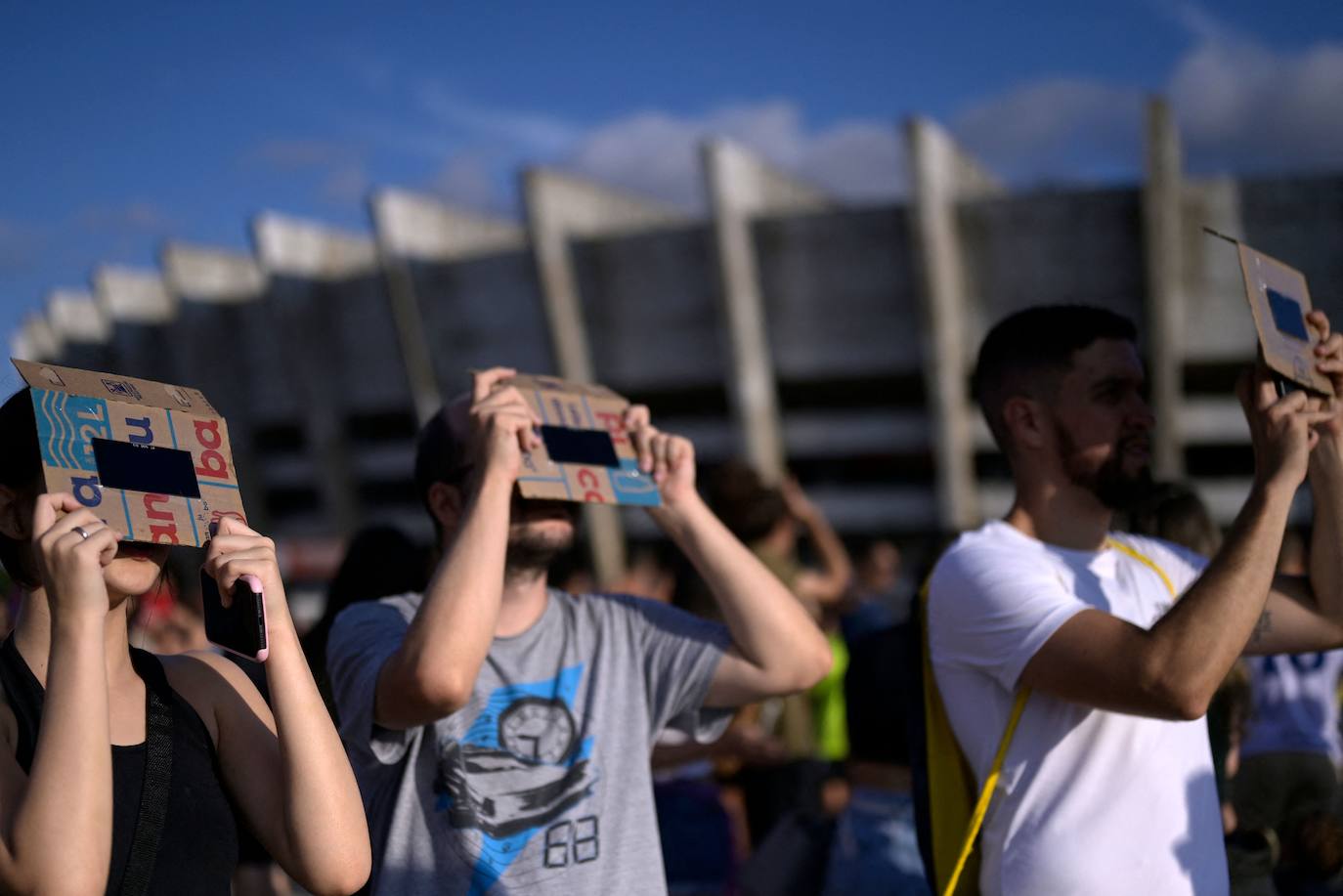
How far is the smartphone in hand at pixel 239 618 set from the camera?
64.8 inches

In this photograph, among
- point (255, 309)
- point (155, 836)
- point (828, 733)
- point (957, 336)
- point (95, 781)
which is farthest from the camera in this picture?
point (255, 309)

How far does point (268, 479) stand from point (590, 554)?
11612mm

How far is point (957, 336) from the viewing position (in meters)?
18.2

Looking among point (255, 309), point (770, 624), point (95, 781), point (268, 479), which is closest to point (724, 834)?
point (770, 624)

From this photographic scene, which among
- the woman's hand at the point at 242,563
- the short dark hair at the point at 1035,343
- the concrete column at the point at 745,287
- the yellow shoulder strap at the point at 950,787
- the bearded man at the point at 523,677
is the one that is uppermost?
the concrete column at the point at 745,287

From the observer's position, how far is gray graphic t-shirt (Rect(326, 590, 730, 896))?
87.3 inches

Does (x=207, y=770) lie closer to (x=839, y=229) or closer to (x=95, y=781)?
(x=95, y=781)

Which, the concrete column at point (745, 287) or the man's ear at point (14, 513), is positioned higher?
the concrete column at point (745, 287)

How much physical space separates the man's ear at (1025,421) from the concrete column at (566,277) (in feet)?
55.6

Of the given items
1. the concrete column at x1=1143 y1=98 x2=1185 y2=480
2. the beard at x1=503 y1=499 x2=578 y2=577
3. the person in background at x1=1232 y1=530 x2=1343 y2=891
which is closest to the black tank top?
the beard at x1=503 y1=499 x2=578 y2=577

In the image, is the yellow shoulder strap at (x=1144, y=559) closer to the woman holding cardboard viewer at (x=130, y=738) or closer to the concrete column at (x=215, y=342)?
the woman holding cardboard viewer at (x=130, y=738)

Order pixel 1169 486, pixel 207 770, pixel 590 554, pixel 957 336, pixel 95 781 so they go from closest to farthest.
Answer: pixel 95 781, pixel 207 770, pixel 1169 486, pixel 957 336, pixel 590 554

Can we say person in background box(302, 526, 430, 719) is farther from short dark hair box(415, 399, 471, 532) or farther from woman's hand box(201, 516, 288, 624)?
woman's hand box(201, 516, 288, 624)

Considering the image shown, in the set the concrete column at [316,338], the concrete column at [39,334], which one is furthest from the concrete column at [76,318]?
the concrete column at [316,338]
